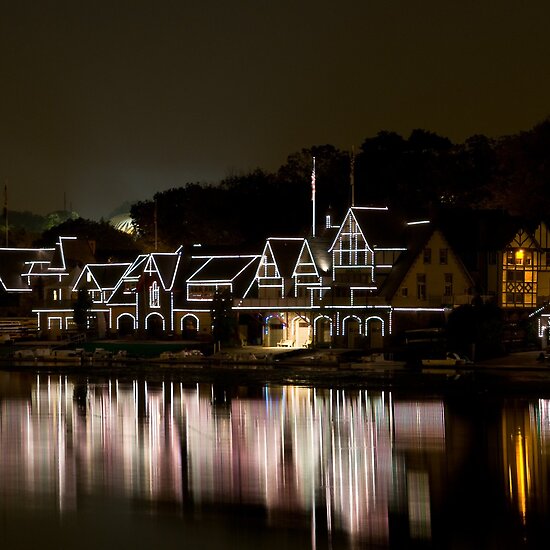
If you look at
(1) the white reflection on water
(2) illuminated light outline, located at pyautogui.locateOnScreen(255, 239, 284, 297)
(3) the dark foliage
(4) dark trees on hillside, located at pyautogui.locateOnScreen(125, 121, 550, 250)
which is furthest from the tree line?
(1) the white reflection on water

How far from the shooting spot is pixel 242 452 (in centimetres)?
4731

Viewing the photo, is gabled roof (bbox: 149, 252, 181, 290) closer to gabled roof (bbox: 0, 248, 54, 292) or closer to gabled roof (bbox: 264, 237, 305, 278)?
gabled roof (bbox: 264, 237, 305, 278)

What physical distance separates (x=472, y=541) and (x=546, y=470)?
9.29 metres

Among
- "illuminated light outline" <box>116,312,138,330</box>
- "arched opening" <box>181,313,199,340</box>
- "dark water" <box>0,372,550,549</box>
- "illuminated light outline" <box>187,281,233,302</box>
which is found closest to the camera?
"dark water" <box>0,372,550,549</box>

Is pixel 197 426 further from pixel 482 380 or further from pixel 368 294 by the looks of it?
pixel 368 294

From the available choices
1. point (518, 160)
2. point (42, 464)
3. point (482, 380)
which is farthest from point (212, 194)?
point (42, 464)

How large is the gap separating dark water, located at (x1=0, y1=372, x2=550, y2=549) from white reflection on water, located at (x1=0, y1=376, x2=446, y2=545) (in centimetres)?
9

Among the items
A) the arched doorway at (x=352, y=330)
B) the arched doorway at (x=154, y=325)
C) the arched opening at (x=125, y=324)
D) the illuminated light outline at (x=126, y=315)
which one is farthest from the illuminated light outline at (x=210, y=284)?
the arched doorway at (x=352, y=330)

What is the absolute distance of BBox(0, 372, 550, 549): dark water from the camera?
34.7 m

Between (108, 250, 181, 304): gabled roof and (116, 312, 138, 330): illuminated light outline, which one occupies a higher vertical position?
(108, 250, 181, 304): gabled roof

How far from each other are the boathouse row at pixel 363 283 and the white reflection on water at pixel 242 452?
83.9 ft

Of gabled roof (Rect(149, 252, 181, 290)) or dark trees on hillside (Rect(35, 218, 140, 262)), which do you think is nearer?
gabled roof (Rect(149, 252, 181, 290))

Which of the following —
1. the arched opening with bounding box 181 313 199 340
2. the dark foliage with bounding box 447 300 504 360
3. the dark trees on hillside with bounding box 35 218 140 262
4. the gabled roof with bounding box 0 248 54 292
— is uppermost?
the dark trees on hillside with bounding box 35 218 140 262

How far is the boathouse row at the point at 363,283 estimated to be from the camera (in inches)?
3654
